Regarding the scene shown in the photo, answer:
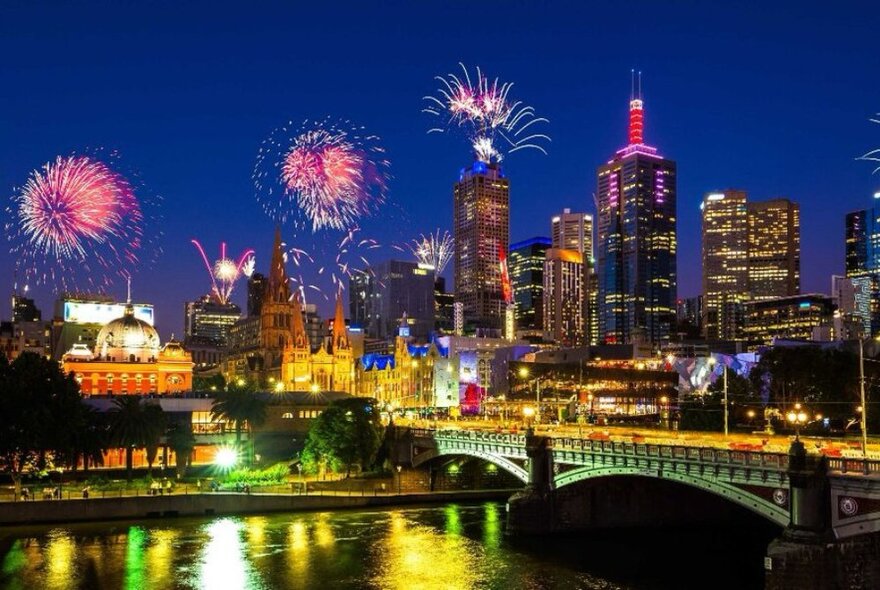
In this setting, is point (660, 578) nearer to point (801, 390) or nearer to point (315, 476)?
point (315, 476)

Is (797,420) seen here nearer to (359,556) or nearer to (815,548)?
(815,548)

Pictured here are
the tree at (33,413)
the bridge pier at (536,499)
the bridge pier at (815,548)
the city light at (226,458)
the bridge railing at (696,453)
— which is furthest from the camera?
the city light at (226,458)

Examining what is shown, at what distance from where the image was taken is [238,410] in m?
145

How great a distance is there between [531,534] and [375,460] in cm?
4511

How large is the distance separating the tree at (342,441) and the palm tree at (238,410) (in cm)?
1410

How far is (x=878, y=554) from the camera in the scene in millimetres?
63844

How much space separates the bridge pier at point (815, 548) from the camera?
204 ft

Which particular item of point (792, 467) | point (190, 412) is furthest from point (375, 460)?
point (792, 467)

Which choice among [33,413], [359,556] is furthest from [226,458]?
[359,556]

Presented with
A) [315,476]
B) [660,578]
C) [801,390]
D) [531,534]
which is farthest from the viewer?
[801,390]

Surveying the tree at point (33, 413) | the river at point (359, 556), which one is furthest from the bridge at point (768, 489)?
the tree at point (33, 413)

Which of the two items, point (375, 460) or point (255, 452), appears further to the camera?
point (255, 452)

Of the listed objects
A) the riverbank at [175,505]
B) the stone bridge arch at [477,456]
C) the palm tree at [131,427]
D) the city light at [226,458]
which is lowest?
the riverbank at [175,505]

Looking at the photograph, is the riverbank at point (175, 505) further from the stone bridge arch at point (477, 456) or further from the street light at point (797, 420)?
the street light at point (797, 420)
